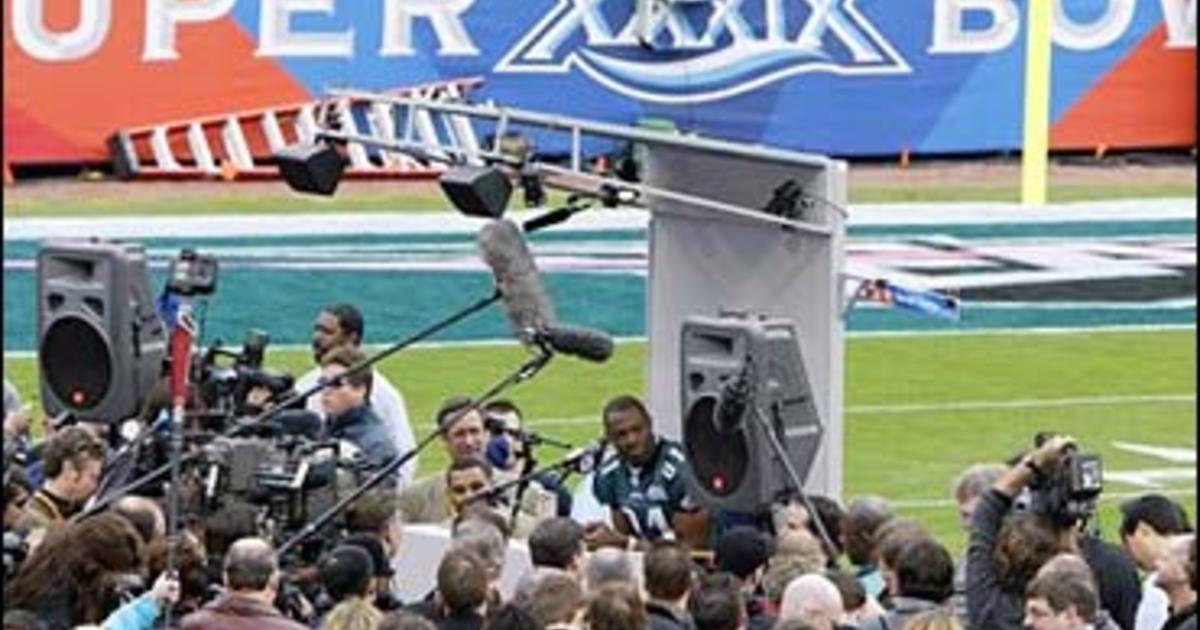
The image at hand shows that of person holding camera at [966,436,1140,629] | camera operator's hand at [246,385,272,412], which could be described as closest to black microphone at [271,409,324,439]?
camera operator's hand at [246,385,272,412]

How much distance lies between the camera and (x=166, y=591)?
7977 millimetres

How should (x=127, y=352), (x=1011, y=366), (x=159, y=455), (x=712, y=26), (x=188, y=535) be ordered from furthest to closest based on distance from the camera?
(x=712, y=26)
(x=1011, y=366)
(x=159, y=455)
(x=127, y=352)
(x=188, y=535)

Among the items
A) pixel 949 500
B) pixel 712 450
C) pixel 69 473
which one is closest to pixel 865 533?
pixel 712 450

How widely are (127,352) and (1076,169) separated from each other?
58.8 ft

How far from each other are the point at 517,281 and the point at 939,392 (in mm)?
7956

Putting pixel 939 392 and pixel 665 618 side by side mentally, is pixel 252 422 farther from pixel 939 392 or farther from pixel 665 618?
pixel 939 392

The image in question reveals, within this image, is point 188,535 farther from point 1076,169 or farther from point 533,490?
point 1076,169

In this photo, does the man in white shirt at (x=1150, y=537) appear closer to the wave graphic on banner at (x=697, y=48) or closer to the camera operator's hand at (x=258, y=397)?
the camera operator's hand at (x=258, y=397)

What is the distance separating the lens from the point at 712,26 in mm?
25625

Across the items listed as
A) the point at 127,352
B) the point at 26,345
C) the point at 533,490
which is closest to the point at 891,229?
the point at 26,345

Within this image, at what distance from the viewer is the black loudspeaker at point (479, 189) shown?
34.8ft

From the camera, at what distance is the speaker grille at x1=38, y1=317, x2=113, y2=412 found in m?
9.61

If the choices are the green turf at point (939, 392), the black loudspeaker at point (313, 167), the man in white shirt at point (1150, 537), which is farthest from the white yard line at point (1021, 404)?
the man in white shirt at point (1150, 537)

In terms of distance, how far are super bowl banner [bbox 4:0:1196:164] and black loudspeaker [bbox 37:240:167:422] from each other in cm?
1385
